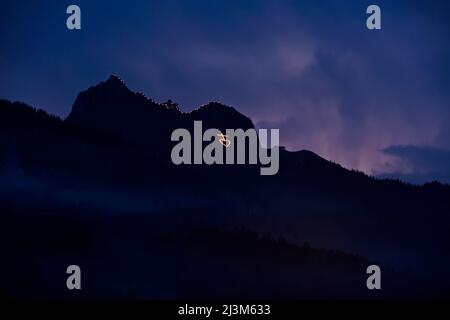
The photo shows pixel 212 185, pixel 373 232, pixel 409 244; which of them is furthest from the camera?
pixel 212 185

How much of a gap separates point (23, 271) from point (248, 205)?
31.0 ft

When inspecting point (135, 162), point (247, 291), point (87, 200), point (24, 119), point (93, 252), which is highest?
point (24, 119)

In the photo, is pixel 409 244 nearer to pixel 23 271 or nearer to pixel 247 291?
pixel 247 291

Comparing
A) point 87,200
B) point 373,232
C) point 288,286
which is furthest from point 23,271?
point 373,232

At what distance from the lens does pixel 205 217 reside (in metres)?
25.4

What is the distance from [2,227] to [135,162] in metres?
7.38

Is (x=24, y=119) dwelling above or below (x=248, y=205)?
above

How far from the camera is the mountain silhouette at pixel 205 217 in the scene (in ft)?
53.1

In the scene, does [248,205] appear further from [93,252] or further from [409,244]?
[93,252]

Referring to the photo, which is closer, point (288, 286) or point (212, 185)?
point (288, 286)

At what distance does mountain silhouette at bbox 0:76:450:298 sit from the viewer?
16.2 m

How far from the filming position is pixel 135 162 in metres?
20.4
